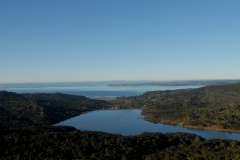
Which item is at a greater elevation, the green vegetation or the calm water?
the green vegetation

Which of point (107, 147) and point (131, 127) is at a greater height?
point (107, 147)

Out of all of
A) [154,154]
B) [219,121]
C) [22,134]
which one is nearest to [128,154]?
[154,154]

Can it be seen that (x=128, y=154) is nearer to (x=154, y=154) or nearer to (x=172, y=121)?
(x=154, y=154)

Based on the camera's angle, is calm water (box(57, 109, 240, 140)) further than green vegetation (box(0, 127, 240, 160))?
Yes

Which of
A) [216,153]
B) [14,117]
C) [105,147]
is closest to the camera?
[216,153]

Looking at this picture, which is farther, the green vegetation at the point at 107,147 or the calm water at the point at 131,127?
the calm water at the point at 131,127

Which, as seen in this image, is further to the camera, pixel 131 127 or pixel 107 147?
pixel 131 127

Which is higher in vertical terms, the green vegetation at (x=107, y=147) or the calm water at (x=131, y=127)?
the green vegetation at (x=107, y=147)

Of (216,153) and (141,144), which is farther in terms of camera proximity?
(141,144)
